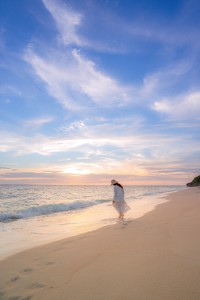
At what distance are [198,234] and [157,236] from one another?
3.35 ft

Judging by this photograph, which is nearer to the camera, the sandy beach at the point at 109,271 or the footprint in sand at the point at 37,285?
the sandy beach at the point at 109,271

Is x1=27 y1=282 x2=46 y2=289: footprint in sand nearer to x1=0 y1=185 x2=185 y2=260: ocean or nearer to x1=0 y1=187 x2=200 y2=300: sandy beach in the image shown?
x1=0 y1=187 x2=200 y2=300: sandy beach

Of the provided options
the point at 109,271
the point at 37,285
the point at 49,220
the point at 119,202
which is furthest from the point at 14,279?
the point at 49,220

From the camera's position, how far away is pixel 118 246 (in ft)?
19.4

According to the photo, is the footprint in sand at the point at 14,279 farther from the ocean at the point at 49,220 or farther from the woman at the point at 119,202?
the woman at the point at 119,202

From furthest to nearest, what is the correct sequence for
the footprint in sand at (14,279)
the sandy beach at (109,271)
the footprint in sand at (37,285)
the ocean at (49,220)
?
the ocean at (49,220)
the footprint in sand at (14,279)
the footprint in sand at (37,285)
the sandy beach at (109,271)

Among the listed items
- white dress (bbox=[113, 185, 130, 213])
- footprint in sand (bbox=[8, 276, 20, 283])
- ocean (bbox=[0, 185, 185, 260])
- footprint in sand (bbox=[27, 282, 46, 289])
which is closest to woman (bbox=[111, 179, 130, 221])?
white dress (bbox=[113, 185, 130, 213])

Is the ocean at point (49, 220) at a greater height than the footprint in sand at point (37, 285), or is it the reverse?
the footprint in sand at point (37, 285)

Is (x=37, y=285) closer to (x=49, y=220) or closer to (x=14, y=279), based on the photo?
(x=14, y=279)

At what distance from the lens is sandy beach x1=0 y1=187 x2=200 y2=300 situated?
11.2 ft

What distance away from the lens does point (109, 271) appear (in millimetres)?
4207

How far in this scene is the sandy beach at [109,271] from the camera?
11.2 feet

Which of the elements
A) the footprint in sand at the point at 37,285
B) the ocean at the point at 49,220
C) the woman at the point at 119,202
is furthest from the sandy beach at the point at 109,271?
the woman at the point at 119,202

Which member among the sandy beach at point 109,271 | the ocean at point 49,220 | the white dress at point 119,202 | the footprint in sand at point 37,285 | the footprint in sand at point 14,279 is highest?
the white dress at point 119,202
